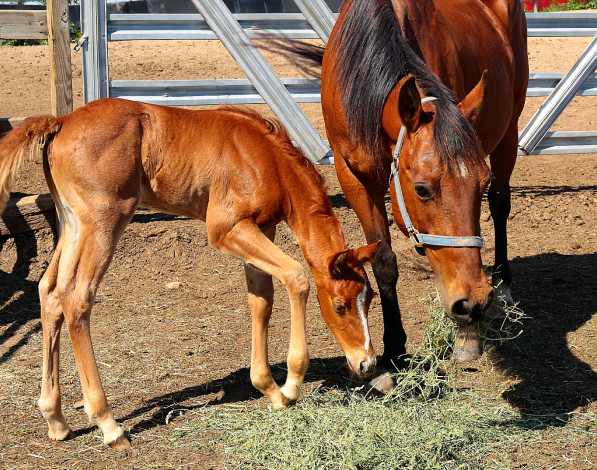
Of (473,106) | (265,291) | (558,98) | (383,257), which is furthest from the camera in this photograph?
(558,98)

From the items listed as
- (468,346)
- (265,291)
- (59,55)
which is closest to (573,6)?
(59,55)

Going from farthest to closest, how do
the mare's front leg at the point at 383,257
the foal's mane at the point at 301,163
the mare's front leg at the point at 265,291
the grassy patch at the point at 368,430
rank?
the mare's front leg at the point at 383,257 → the foal's mane at the point at 301,163 → the mare's front leg at the point at 265,291 → the grassy patch at the point at 368,430

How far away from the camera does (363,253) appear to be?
3.31m

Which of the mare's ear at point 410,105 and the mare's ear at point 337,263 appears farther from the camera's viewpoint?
the mare's ear at point 337,263


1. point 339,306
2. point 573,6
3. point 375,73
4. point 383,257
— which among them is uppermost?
point 375,73

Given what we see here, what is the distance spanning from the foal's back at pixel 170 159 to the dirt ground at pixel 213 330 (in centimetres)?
107

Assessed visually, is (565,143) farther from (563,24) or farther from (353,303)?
(353,303)

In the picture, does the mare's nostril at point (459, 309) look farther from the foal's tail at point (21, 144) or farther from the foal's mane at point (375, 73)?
the foal's tail at point (21, 144)

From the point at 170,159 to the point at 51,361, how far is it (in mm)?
1226

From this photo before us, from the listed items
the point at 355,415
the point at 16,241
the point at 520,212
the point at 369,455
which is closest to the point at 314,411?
the point at 355,415

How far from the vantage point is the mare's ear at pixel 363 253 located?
10.8ft

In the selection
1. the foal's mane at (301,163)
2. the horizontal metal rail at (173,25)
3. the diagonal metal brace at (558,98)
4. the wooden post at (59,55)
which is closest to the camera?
the foal's mane at (301,163)

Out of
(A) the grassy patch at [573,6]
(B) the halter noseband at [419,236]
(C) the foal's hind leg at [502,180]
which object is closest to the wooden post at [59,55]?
(B) the halter noseband at [419,236]

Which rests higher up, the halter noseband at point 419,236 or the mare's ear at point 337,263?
the halter noseband at point 419,236
